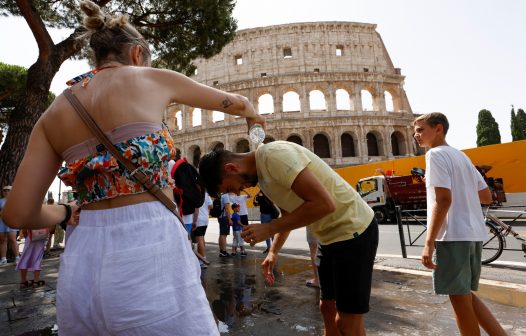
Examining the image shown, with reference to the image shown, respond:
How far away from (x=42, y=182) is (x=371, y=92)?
41.9 metres

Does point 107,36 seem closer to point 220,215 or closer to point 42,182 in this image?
point 42,182

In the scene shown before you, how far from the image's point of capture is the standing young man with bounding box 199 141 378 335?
1716mm

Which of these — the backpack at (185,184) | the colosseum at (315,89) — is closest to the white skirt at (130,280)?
the backpack at (185,184)

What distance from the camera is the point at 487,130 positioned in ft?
142

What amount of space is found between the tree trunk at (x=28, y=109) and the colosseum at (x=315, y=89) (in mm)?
26658

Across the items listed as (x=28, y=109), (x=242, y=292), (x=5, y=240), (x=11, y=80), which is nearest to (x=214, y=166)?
(x=242, y=292)

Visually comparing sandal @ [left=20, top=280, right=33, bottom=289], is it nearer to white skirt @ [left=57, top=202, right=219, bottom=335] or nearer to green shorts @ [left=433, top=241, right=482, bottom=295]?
white skirt @ [left=57, top=202, right=219, bottom=335]

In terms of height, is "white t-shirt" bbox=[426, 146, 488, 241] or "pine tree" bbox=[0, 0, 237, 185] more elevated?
"pine tree" bbox=[0, 0, 237, 185]

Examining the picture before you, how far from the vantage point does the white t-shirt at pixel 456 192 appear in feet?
8.11

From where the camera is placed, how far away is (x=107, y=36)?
1.29 metres

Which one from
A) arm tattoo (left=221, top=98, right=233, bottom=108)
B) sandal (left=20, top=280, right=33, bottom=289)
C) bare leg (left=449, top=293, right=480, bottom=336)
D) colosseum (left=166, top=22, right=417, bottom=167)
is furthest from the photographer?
colosseum (left=166, top=22, right=417, bottom=167)

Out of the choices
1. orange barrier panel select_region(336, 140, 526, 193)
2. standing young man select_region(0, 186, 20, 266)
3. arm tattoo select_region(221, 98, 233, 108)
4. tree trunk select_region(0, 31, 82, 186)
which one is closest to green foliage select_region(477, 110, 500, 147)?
orange barrier panel select_region(336, 140, 526, 193)

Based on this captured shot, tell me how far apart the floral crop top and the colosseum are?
35.1 meters

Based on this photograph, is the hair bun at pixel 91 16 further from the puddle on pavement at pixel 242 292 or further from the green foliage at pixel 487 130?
the green foliage at pixel 487 130
